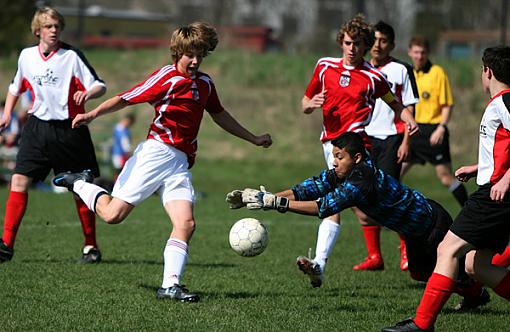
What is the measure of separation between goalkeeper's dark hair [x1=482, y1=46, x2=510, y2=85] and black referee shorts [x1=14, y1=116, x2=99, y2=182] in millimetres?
3833

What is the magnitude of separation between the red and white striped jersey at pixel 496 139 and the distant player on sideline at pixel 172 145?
210 centimetres

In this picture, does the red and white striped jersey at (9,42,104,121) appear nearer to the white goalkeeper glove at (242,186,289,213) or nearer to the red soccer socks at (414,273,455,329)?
the white goalkeeper glove at (242,186,289,213)

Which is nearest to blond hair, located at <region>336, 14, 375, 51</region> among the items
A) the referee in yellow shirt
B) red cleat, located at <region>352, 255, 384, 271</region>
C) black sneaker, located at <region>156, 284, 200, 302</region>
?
red cleat, located at <region>352, 255, 384, 271</region>

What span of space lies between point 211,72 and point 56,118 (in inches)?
630

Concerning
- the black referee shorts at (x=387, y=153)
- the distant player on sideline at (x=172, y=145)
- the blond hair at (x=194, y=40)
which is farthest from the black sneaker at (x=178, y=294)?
the black referee shorts at (x=387, y=153)

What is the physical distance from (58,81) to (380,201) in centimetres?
336

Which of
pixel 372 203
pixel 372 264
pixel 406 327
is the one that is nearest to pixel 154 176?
pixel 372 203

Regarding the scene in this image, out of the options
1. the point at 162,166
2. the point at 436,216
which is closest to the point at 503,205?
the point at 436,216

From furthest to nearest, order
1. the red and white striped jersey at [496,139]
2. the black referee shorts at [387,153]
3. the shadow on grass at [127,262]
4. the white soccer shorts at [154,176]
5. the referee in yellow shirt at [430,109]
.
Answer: the referee in yellow shirt at [430,109] < the black referee shorts at [387,153] < the shadow on grass at [127,262] < the white soccer shorts at [154,176] < the red and white striped jersey at [496,139]

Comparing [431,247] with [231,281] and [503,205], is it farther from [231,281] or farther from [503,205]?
[231,281]

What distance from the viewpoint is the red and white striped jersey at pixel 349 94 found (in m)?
6.91

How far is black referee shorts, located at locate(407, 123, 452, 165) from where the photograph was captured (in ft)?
34.0

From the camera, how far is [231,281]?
23.0 ft

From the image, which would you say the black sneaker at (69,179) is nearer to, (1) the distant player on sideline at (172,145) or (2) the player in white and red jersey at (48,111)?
(1) the distant player on sideline at (172,145)
